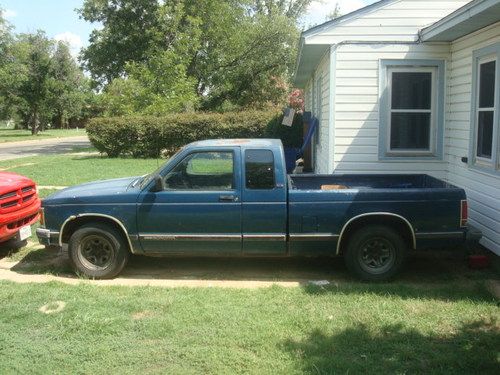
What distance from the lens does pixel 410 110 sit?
29.5 ft

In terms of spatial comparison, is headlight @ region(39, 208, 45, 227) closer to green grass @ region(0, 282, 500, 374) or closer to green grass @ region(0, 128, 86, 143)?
green grass @ region(0, 282, 500, 374)

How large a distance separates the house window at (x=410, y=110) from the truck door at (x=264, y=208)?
3535mm

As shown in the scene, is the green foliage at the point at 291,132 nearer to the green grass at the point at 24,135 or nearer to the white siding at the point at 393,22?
the white siding at the point at 393,22

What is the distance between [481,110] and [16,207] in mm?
6632

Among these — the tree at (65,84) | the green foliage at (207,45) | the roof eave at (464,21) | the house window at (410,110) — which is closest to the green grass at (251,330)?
the roof eave at (464,21)

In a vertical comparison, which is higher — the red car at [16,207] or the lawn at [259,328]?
the red car at [16,207]

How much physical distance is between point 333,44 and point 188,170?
4.07 meters

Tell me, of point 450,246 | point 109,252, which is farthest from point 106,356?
point 450,246

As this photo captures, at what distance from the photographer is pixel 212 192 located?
6.18 m

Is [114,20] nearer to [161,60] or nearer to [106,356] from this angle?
[161,60]

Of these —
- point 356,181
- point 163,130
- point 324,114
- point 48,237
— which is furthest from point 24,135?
point 356,181

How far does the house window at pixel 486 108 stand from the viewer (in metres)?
6.93

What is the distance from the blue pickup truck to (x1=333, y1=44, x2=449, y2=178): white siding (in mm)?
3001

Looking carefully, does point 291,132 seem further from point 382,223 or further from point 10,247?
point 382,223
